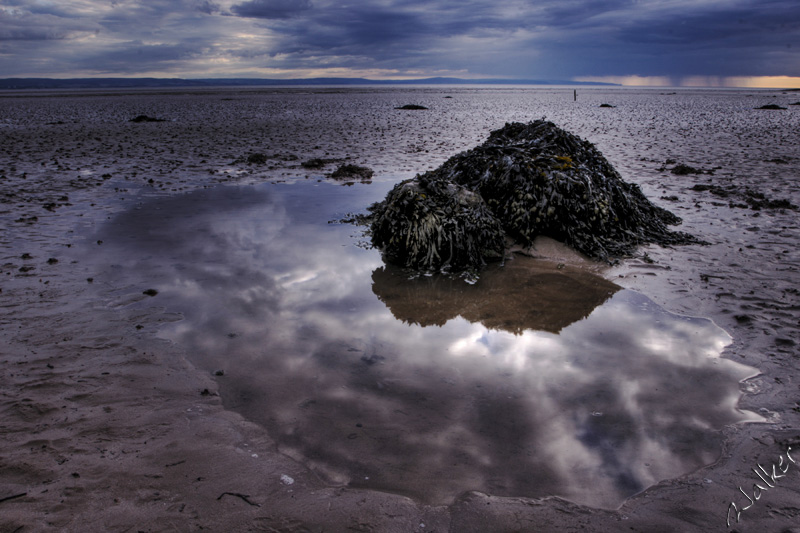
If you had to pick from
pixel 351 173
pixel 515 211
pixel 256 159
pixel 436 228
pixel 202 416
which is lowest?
pixel 202 416

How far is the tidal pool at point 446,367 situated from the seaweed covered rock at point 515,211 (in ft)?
1.59

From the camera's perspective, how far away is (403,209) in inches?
256

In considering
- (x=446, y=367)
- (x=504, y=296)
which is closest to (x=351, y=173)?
(x=504, y=296)

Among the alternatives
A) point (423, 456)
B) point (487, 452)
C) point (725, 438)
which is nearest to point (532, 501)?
point (487, 452)

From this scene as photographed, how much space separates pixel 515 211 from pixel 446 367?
150 inches

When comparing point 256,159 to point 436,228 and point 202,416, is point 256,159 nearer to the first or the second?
point 436,228

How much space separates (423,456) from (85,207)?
8484 mm

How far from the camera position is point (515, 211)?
693 centimetres

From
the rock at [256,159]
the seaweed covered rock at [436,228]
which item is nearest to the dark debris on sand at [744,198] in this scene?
the seaweed covered rock at [436,228]

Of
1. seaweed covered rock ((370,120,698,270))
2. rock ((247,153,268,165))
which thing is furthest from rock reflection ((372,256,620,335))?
rock ((247,153,268,165))

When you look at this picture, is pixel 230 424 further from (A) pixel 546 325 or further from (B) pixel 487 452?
(A) pixel 546 325

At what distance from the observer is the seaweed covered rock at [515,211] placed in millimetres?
6176

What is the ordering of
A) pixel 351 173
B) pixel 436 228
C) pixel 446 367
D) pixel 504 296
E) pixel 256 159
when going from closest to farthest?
pixel 446 367 < pixel 504 296 < pixel 436 228 < pixel 351 173 < pixel 256 159

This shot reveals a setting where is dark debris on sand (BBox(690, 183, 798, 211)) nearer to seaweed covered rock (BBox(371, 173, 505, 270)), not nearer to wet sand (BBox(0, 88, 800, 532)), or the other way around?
wet sand (BBox(0, 88, 800, 532))
